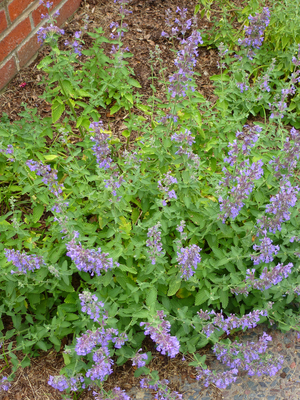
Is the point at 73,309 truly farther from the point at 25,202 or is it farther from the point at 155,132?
the point at 155,132

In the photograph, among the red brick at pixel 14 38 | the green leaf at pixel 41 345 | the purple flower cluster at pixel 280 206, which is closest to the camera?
the purple flower cluster at pixel 280 206

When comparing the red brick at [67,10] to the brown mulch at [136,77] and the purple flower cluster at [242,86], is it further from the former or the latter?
the purple flower cluster at [242,86]

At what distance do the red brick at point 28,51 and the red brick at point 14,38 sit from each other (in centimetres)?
11

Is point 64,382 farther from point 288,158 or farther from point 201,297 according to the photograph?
point 288,158

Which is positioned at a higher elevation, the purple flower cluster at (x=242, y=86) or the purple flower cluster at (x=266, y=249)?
the purple flower cluster at (x=242, y=86)

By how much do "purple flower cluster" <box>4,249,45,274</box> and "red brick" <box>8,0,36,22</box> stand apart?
2.58 m

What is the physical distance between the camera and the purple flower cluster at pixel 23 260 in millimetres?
2473

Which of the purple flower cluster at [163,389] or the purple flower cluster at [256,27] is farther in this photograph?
the purple flower cluster at [256,27]

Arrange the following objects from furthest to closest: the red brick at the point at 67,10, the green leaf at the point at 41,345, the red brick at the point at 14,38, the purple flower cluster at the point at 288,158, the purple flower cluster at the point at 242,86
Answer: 1. the red brick at the point at 67,10
2. the red brick at the point at 14,38
3. the purple flower cluster at the point at 242,86
4. the green leaf at the point at 41,345
5. the purple flower cluster at the point at 288,158

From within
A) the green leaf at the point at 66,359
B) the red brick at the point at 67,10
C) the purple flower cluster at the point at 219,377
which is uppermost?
the red brick at the point at 67,10

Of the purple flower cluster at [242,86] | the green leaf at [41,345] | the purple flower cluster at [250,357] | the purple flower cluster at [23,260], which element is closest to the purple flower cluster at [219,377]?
the purple flower cluster at [250,357]

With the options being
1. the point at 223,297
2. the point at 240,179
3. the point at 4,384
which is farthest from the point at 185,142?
the point at 4,384

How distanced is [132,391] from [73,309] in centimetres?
76

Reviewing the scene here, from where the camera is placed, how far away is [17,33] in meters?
4.02
